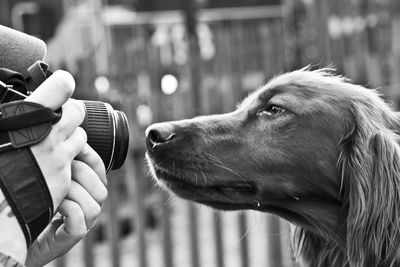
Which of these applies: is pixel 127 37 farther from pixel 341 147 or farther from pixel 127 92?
pixel 341 147

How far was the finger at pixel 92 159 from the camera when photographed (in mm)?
1561

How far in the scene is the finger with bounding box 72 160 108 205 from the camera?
1528 millimetres

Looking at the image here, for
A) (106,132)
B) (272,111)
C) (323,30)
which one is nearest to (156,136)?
(272,111)

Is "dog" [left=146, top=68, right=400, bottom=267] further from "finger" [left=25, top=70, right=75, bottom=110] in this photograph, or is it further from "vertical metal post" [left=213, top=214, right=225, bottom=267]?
"vertical metal post" [left=213, top=214, right=225, bottom=267]

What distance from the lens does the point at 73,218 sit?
1505 millimetres

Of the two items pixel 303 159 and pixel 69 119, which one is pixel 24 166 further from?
pixel 303 159

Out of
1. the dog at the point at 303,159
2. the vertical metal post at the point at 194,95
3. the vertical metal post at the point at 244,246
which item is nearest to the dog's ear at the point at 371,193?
the dog at the point at 303,159

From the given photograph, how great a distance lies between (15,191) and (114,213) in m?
3.81

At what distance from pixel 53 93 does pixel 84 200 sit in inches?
10.3

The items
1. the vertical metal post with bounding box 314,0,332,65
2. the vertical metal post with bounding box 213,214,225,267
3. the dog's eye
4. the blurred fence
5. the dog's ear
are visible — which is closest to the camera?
the dog's ear

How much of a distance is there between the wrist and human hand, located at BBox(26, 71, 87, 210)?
0.09 m

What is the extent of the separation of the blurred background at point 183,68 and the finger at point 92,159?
2.04 m

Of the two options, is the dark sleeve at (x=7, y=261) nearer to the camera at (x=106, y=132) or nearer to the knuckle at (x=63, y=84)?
the knuckle at (x=63, y=84)

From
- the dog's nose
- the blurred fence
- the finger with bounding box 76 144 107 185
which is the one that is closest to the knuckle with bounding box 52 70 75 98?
the finger with bounding box 76 144 107 185
